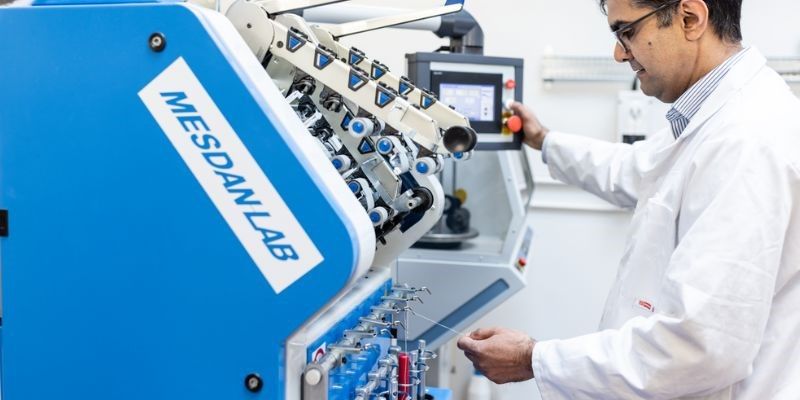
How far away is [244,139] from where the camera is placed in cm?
100

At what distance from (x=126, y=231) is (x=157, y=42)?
0.87 ft

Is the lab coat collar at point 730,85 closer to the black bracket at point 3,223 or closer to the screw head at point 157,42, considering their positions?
the screw head at point 157,42

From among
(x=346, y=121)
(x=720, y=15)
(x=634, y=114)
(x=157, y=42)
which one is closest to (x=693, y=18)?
(x=720, y=15)

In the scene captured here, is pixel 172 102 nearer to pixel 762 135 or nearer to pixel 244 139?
pixel 244 139

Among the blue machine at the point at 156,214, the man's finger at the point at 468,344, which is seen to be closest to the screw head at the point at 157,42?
the blue machine at the point at 156,214

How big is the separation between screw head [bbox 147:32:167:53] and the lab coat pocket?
2.74 feet

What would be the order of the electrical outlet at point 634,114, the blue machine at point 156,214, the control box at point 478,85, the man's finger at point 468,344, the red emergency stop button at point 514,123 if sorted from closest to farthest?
the blue machine at point 156,214 < the man's finger at point 468,344 < the control box at point 478,85 < the red emergency stop button at point 514,123 < the electrical outlet at point 634,114

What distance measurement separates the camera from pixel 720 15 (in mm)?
1266

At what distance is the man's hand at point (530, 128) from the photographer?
7.10ft

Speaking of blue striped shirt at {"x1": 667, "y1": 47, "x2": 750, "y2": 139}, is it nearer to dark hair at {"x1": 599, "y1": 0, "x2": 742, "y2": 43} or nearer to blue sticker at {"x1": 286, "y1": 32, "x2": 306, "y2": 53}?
dark hair at {"x1": 599, "y1": 0, "x2": 742, "y2": 43}

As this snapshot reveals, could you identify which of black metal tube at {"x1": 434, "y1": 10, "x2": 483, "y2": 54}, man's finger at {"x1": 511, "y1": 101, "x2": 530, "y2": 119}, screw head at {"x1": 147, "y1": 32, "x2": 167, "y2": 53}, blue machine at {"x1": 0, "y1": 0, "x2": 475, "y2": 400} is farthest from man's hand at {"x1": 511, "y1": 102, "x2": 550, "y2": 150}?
screw head at {"x1": 147, "y1": 32, "x2": 167, "y2": 53}

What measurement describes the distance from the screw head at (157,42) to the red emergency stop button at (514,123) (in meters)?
1.31

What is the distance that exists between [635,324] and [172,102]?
31.0 inches

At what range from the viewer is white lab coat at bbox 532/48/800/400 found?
1105 mm
